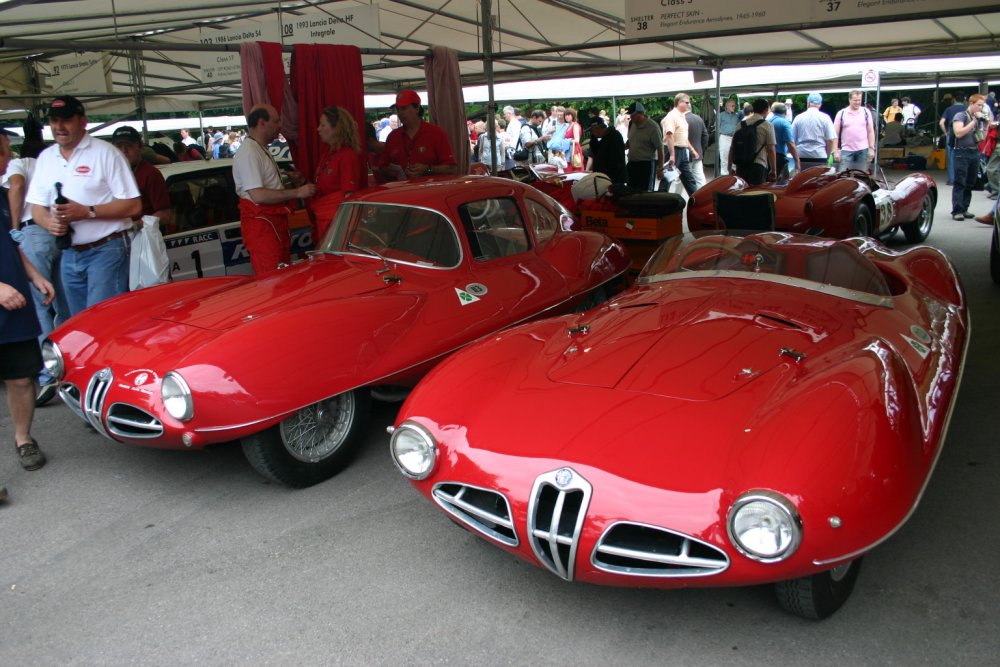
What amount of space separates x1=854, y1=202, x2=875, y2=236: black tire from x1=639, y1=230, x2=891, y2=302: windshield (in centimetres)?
418

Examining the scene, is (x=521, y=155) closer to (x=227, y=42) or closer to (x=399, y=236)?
(x=227, y=42)

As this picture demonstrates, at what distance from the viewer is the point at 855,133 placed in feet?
40.6

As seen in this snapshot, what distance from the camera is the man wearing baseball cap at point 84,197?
4.71 meters

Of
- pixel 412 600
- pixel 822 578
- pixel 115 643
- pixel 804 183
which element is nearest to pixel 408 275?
pixel 412 600

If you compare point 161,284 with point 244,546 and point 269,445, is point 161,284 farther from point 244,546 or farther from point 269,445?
point 244,546

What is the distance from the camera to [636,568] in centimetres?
259

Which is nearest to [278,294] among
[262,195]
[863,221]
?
[262,195]

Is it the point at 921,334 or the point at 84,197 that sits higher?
the point at 84,197

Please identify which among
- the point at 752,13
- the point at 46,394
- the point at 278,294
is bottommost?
the point at 46,394

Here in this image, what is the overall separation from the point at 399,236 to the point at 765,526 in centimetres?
304

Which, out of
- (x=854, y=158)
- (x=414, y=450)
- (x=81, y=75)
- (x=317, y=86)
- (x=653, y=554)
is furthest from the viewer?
(x=81, y=75)

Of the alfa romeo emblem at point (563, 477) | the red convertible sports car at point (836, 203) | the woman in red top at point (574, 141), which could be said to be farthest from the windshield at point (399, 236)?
the woman in red top at point (574, 141)

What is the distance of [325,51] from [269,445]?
4160mm

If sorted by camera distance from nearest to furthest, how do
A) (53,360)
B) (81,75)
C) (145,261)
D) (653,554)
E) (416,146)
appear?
(653,554) → (53,360) → (145,261) → (416,146) → (81,75)
